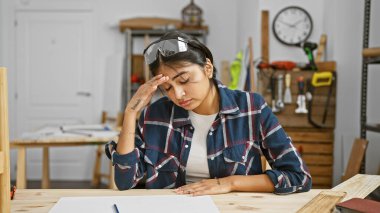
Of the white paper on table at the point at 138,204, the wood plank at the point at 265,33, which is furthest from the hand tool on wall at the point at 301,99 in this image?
the white paper on table at the point at 138,204

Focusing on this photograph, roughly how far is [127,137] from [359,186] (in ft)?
2.41

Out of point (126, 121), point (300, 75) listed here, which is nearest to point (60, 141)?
point (126, 121)

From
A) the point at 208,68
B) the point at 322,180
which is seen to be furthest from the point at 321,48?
the point at 208,68

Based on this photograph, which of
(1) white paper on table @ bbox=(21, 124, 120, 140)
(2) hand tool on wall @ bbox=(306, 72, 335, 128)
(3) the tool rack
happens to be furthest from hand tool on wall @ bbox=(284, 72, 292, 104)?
(1) white paper on table @ bbox=(21, 124, 120, 140)

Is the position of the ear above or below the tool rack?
above

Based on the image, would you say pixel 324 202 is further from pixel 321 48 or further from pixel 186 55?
pixel 321 48

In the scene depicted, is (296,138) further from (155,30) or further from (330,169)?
(155,30)

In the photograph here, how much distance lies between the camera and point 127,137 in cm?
141

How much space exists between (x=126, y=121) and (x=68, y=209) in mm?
437

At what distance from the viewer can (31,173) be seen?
5484 mm

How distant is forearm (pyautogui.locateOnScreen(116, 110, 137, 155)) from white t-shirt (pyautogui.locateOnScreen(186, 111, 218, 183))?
0.22m

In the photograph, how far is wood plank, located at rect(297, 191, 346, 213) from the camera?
103cm

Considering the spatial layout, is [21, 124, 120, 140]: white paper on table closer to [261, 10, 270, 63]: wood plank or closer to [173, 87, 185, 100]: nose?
[261, 10, 270, 63]: wood plank

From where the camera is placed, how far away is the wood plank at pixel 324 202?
1.03 m
